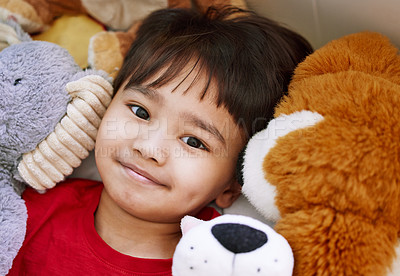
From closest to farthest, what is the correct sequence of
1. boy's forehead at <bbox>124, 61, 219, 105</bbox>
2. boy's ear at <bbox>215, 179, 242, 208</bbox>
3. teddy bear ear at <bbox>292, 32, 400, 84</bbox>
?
teddy bear ear at <bbox>292, 32, 400, 84</bbox>
boy's forehead at <bbox>124, 61, 219, 105</bbox>
boy's ear at <bbox>215, 179, 242, 208</bbox>

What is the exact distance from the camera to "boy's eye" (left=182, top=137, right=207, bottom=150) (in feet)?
2.90

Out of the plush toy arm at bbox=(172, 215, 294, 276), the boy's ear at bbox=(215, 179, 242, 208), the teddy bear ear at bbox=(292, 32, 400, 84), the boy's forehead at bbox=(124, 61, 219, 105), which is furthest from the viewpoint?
the boy's ear at bbox=(215, 179, 242, 208)

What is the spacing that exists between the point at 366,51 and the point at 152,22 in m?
0.63

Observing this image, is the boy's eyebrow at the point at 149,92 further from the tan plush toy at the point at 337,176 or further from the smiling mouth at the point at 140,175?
the tan plush toy at the point at 337,176

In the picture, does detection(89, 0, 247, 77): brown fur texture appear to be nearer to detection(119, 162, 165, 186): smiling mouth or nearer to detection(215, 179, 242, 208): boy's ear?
detection(119, 162, 165, 186): smiling mouth

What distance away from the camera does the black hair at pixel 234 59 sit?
0.89 m

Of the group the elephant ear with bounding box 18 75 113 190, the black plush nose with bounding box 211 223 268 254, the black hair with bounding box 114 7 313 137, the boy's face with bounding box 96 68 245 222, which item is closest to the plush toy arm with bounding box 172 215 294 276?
the black plush nose with bounding box 211 223 268 254

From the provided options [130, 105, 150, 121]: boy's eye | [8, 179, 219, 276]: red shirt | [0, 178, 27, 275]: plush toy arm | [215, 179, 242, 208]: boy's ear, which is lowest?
[8, 179, 219, 276]: red shirt

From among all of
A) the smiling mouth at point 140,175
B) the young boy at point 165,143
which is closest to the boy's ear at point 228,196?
the young boy at point 165,143

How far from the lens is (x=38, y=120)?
2.90 feet

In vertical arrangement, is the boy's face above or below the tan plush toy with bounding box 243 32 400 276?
below

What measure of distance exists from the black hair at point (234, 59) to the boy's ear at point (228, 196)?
19 centimetres

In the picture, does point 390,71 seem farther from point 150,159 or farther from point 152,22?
point 152,22

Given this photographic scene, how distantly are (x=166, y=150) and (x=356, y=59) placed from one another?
0.45m
